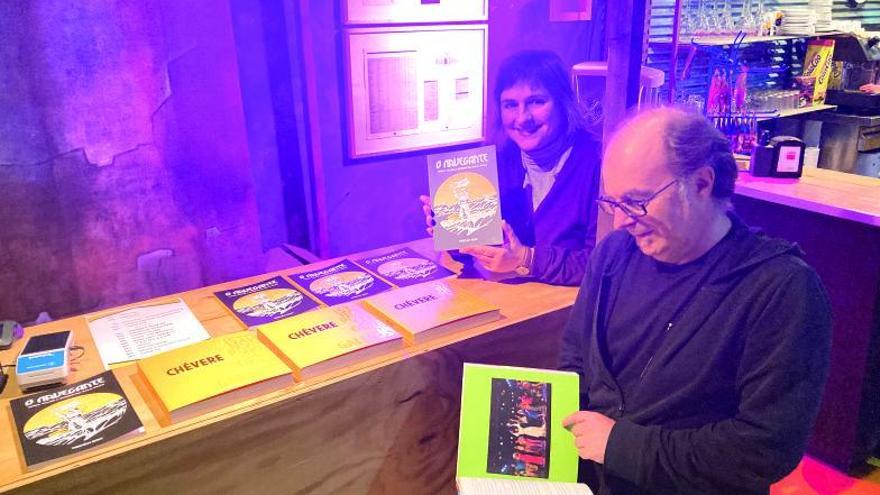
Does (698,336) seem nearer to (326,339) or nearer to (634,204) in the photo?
(634,204)

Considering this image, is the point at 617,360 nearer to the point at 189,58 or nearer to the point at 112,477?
the point at 112,477

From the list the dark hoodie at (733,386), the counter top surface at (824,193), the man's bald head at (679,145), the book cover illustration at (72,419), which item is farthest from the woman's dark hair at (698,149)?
the counter top surface at (824,193)

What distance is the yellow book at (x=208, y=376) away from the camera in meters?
1.50

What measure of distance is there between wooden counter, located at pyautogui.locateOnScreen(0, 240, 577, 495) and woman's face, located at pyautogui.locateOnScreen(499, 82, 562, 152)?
524 millimetres

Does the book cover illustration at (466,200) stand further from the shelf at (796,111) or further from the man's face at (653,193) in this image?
the shelf at (796,111)

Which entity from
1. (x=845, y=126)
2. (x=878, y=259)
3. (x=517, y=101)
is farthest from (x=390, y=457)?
(x=845, y=126)

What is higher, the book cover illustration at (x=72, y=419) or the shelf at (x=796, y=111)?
the shelf at (x=796, y=111)

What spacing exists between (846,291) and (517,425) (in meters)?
1.91

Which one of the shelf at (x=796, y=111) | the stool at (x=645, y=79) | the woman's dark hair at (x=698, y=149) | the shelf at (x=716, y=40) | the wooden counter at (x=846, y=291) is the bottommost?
the wooden counter at (x=846, y=291)

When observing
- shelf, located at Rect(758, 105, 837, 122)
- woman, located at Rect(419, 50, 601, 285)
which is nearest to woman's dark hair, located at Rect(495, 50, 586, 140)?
woman, located at Rect(419, 50, 601, 285)

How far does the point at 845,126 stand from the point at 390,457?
5.42 metres

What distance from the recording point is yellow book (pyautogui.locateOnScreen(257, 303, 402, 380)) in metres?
1.67

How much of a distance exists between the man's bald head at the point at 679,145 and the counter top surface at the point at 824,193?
150cm

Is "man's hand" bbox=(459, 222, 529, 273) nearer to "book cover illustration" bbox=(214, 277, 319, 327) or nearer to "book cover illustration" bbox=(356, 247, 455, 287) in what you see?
"book cover illustration" bbox=(356, 247, 455, 287)
